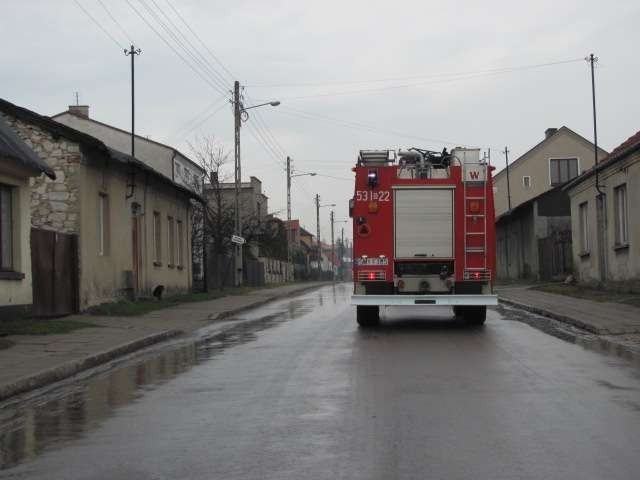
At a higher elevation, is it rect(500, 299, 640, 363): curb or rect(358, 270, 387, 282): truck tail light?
rect(358, 270, 387, 282): truck tail light

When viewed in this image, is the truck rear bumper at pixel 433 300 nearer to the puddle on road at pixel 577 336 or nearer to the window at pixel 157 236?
the puddle on road at pixel 577 336

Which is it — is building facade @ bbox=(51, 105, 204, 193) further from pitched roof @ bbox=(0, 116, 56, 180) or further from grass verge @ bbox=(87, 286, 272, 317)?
pitched roof @ bbox=(0, 116, 56, 180)

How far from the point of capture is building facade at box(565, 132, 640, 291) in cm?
2234

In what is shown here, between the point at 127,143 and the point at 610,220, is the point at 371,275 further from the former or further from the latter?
the point at 127,143

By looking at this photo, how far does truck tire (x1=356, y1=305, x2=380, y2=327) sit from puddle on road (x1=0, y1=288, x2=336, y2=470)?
307 centimetres

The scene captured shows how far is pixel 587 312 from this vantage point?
17.9 meters

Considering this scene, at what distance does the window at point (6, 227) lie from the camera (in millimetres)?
16312

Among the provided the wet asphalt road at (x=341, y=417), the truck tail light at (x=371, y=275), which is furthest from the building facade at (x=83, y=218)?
the wet asphalt road at (x=341, y=417)

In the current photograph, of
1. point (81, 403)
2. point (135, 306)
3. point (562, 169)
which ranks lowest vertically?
point (81, 403)

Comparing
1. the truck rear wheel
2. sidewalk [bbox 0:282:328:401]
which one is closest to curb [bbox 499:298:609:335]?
the truck rear wheel

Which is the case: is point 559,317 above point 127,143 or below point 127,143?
below

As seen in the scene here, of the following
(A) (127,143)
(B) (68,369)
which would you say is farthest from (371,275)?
(A) (127,143)

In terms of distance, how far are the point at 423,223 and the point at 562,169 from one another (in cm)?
4472

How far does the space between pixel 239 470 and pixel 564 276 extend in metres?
30.8
